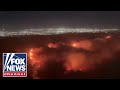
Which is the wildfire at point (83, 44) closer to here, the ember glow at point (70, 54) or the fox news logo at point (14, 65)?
the ember glow at point (70, 54)

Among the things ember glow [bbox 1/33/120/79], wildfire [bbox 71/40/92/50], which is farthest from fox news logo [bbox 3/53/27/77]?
wildfire [bbox 71/40/92/50]

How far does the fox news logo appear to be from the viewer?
8.19ft

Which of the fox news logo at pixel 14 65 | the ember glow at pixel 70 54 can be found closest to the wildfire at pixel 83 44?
the ember glow at pixel 70 54

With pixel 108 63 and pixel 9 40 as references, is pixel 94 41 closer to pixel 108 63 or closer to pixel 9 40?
pixel 108 63

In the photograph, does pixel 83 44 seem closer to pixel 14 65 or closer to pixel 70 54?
pixel 70 54

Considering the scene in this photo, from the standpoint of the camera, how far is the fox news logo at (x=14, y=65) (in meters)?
2.50

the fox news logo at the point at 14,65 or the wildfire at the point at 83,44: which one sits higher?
the wildfire at the point at 83,44

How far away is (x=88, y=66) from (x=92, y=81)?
0.74 feet

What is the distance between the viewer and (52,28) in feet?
8.45

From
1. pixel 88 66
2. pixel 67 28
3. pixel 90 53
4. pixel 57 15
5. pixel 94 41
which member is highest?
pixel 57 15

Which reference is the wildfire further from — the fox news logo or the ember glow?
the fox news logo

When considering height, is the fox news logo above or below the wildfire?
below
